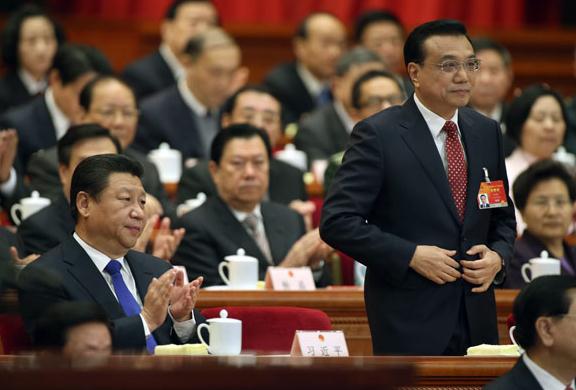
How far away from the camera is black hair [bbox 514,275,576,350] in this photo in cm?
301

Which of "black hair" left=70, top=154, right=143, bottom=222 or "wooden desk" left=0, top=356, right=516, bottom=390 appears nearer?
"wooden desk" left=0, top=356, right=516, bottom=390

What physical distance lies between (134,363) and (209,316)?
5.42 ft

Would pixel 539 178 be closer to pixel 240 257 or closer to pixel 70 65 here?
pixel 240 257

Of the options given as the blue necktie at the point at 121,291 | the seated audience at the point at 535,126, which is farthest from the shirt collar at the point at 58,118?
the blue necktie at the point at 121,291

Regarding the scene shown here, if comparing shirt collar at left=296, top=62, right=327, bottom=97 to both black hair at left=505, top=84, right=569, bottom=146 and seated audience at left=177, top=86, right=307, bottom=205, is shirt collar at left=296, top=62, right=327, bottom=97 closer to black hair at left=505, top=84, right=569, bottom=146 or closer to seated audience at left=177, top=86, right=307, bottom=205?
seated audience at left=177, top=86, right=307, bottom=205

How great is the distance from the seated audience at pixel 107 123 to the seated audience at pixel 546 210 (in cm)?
125

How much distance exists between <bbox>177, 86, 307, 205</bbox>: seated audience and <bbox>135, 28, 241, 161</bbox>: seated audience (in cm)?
36

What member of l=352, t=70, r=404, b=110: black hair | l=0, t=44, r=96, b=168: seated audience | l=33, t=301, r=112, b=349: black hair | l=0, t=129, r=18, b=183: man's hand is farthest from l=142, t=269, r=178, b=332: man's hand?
l=0, t=44, r=96, b=168: seated audience

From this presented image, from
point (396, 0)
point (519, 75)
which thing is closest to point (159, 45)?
point (396, 0)

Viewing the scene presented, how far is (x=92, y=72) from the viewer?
19.5 feet

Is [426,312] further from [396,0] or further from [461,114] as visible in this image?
[396,0]

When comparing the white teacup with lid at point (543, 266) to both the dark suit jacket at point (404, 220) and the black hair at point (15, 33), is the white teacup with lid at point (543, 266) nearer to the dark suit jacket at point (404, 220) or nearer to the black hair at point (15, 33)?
the dark suit jacket at point (404, 220)

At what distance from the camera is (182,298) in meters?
3.40

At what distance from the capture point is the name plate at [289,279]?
4242 millimetres
